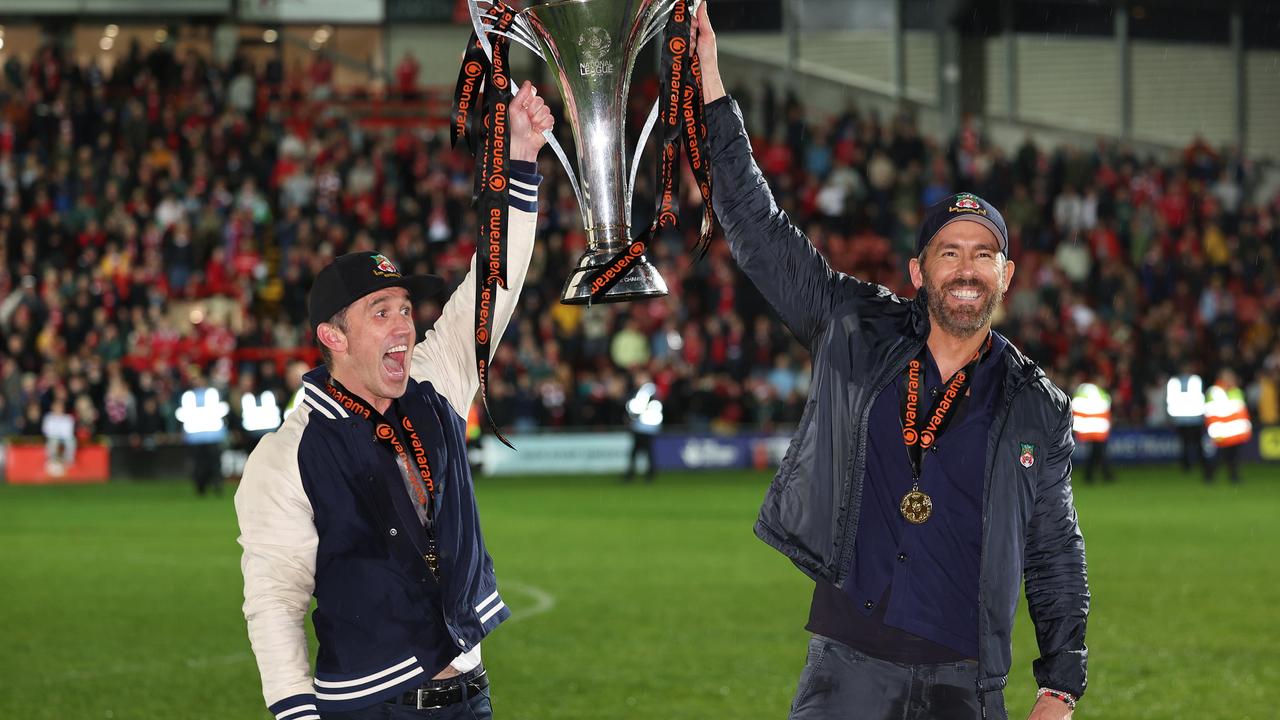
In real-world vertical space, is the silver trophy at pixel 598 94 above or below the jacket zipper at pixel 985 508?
above

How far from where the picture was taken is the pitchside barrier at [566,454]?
26625 millimetres

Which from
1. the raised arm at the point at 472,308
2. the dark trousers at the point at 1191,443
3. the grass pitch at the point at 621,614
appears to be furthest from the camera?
the dark trousers at the point at 1191,443

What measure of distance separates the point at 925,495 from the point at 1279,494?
20227 millimetres

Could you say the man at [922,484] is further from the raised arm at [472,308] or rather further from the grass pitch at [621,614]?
the grass pitch at [621,614]

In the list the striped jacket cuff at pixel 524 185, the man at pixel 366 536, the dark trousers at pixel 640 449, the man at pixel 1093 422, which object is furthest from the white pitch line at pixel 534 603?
the man at pixel 1093 422

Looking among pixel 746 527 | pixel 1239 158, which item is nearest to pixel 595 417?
pixel 746 527

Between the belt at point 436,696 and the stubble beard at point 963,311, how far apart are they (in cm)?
167

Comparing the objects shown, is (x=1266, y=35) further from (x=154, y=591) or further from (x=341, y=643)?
(x=341, y=643)

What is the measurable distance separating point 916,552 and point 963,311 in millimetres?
672

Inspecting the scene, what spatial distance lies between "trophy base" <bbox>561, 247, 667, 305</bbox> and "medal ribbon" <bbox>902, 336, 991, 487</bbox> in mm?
869

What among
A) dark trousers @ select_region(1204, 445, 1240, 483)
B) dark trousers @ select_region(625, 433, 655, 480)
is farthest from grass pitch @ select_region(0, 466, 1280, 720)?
dark trousers @ select_region(625, 433, 655, 480)

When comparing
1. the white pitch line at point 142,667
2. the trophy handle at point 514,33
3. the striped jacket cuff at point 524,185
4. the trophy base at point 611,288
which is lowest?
the white pitch line at point 142,667

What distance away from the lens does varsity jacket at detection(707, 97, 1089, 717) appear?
4543 millimetres

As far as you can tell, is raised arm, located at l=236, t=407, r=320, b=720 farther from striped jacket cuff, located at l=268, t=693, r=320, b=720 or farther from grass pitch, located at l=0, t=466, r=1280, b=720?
grass pitch, located at l=0, t=466, r=1280, b=720
